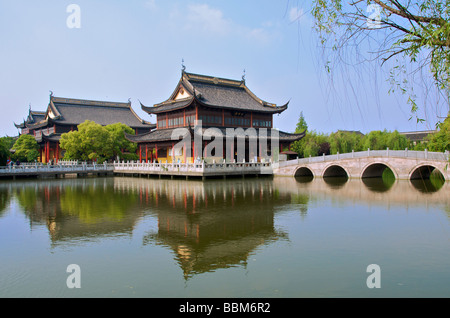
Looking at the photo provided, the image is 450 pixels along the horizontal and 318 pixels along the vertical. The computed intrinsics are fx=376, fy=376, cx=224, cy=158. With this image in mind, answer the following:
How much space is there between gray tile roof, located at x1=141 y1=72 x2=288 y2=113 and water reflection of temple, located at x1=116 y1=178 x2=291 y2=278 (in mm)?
17929

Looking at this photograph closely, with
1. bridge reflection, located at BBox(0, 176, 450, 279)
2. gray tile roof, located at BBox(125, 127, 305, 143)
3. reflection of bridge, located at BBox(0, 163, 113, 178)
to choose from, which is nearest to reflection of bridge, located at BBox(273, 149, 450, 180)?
gray tile roof, located at BBox(125, 127, 305, 143)

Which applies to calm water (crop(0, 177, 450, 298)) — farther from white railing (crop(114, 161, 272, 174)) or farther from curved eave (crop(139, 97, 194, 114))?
curved eave (crop(139, 97, 194, 114))

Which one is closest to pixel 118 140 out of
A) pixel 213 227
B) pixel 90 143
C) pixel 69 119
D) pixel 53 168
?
pixel 90 143

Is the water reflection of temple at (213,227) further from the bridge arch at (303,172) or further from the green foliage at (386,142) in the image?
the green foliage at (386,142)

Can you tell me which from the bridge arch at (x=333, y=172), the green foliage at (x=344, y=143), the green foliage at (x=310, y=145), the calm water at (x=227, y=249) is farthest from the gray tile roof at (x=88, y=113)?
the calm water at (x=227, y=249)

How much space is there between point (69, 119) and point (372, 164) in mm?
35644

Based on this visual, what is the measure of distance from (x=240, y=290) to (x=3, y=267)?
4909 millimetres

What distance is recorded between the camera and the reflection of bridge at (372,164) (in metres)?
24.6

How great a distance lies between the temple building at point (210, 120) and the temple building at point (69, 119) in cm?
1187

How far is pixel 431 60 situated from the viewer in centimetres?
439

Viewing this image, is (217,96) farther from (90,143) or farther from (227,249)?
(227,249)

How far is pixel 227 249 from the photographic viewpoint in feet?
28.7

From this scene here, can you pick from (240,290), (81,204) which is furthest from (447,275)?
(81,204)

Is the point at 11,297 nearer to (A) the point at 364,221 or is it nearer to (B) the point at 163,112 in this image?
(A) the point at 364,221
